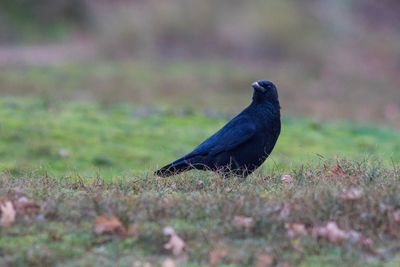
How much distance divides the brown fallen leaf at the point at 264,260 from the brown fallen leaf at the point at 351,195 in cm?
97

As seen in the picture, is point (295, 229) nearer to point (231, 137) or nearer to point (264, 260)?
point (264, 260)

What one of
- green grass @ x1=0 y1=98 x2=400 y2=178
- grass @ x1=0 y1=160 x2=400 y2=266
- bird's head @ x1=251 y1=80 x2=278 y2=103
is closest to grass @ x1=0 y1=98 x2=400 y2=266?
grass @ x1=0 y1=160 x2=400 y2=266

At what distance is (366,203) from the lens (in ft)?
23.7

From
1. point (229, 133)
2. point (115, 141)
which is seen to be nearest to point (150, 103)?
point (115, 141)

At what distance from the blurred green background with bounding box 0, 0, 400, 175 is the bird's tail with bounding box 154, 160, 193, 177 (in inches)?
202

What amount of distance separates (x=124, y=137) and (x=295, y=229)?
9444 millimetres

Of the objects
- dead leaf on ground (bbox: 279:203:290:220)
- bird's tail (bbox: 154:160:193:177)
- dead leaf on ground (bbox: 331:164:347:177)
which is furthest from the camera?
bird's tail (bbox: 154:160:193:177)

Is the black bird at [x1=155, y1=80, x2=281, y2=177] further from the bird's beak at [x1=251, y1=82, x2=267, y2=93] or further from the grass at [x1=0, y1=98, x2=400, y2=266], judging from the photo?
the grass at [x1=0, y1=98, x2=400, y2=266]

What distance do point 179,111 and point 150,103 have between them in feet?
18.8

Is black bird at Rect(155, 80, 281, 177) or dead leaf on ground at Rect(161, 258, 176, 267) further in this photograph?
black bird at Rect(155, 80, 281, 177)

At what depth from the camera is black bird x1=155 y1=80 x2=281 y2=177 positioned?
9.52 meters

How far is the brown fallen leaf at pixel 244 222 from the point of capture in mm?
7070

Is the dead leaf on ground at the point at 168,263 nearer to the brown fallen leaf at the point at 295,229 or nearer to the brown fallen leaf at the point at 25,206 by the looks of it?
the brown fallen leaf at the point at 295,229

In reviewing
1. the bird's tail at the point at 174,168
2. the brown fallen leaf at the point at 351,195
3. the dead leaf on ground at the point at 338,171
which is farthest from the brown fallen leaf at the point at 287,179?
the bird's tail at the point at 174,168
